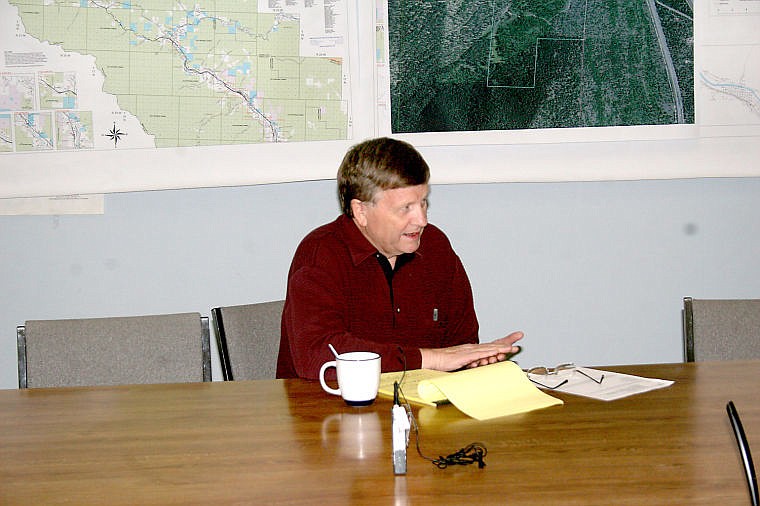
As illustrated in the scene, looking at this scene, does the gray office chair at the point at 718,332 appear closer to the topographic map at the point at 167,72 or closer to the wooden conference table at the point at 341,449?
the wooden conference table at the point at 341,449

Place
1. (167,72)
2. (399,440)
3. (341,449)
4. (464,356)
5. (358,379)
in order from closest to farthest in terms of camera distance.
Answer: (399,440) → (341,449) → (358,379) → (464,356) → (167,72)

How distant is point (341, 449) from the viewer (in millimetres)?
1646

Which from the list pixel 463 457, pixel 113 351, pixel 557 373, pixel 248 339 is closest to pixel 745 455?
pixel 463 457

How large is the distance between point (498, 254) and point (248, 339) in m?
1.32

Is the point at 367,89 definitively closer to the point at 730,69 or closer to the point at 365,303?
the point at 365,303

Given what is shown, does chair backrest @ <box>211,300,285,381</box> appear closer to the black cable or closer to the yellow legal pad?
the yellow legal pad

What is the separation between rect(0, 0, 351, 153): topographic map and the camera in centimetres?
337

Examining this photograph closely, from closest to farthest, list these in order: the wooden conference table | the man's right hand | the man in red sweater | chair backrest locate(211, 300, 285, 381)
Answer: the wooden conference table
the man's right hand
the man in red sweater
chair backrest locate(211, 300, 285, 381)

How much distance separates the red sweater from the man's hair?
137 millimetres

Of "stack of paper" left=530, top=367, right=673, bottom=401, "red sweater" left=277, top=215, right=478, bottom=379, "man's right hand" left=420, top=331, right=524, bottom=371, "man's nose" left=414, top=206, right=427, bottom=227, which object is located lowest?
"stack of paper" left=530, top=367, right=673, bottom=401

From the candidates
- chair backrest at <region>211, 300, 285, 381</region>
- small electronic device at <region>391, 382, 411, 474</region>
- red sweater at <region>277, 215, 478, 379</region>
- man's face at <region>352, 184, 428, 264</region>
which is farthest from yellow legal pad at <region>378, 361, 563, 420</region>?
chair backrest at <region>211, 300, 285, 381</region>

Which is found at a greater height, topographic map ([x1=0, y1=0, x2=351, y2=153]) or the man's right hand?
topographic map ([x1=0, y1=0, x2=351, y2=153])

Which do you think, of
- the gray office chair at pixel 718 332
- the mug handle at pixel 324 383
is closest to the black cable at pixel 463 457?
the mug handle at pixel 324 383

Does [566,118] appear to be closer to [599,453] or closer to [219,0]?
[219,0]
